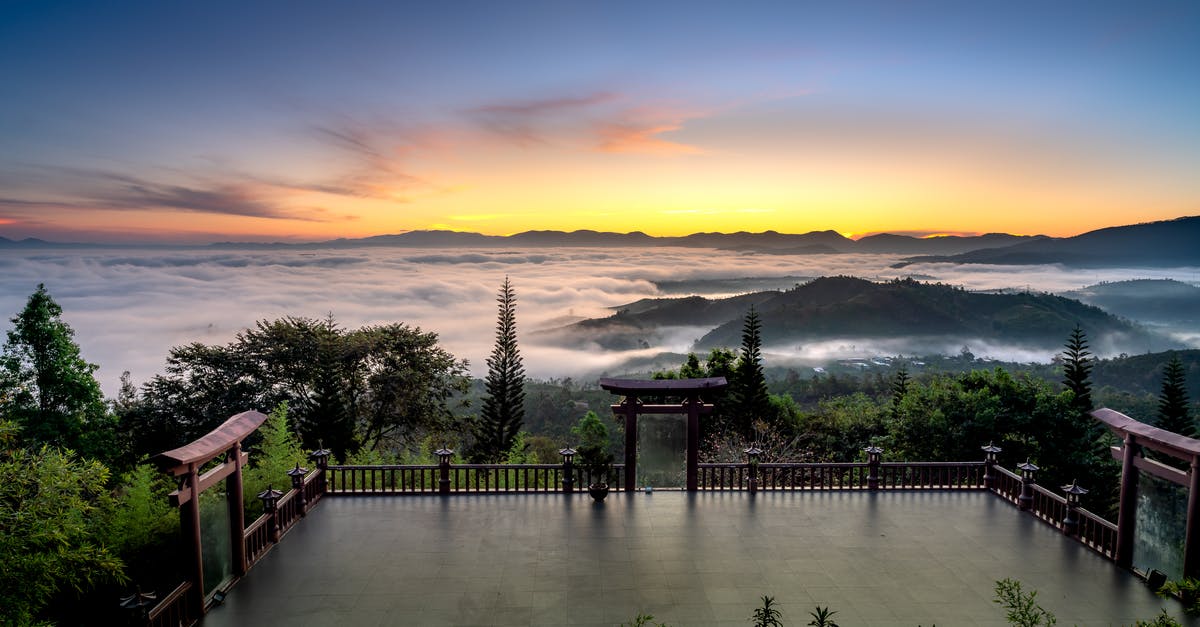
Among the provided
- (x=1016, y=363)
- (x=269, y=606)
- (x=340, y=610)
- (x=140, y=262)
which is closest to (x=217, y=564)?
(x=269, y=606)

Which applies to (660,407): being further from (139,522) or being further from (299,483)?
(139,522)

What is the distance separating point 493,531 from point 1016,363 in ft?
232

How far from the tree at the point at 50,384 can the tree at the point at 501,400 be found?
428 inches

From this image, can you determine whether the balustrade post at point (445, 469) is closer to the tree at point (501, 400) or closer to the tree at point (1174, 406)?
the tree at point (501, 400)

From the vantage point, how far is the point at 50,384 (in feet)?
58.2

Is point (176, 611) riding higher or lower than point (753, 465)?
lower

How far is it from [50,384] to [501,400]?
12.9 metres

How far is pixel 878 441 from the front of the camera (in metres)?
19.5

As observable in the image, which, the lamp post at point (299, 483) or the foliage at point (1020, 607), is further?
the lamp post at point (299, 483)

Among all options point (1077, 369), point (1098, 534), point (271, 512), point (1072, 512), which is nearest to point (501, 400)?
point (271, 512)

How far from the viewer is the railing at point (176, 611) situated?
228 inches

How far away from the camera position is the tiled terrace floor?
6699mm

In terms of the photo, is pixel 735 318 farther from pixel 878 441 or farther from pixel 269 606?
pixel 269 606

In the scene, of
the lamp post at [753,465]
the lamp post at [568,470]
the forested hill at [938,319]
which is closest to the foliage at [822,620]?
the lamp post at [753,465]
